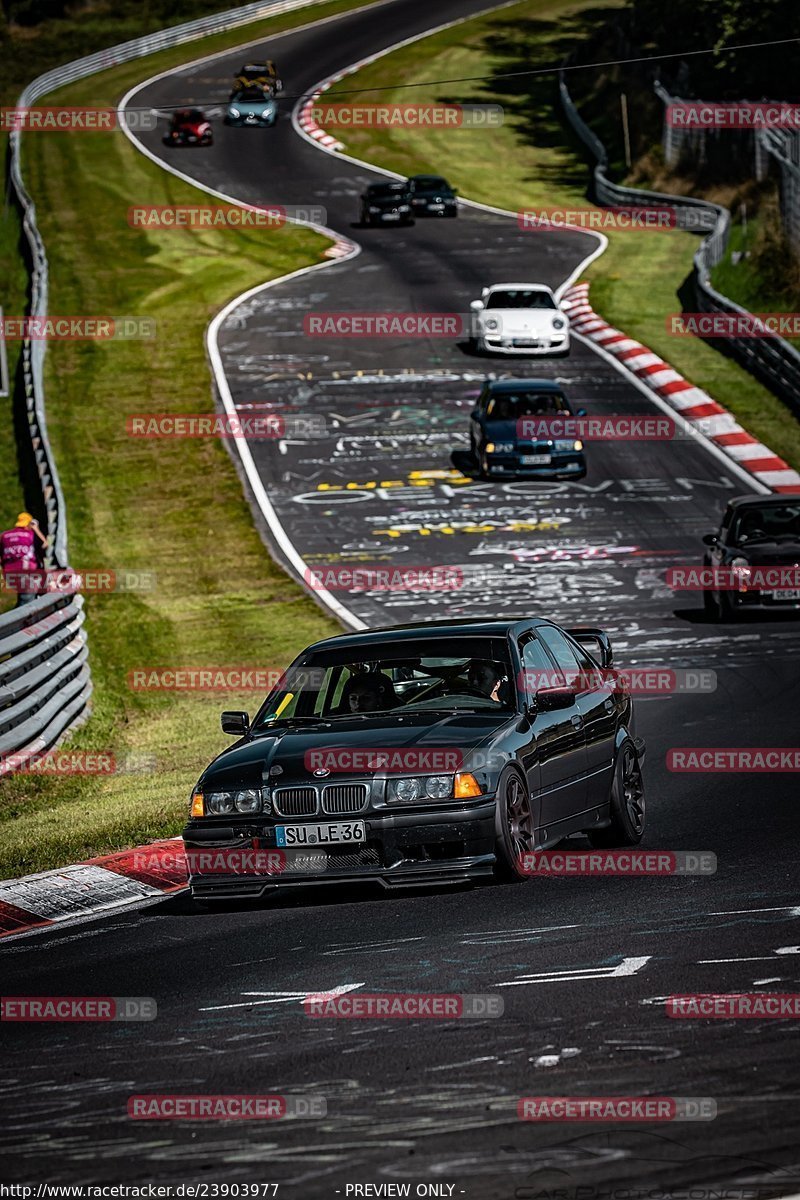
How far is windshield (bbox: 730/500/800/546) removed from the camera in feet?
74.6

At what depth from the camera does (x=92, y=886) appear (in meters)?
10.6

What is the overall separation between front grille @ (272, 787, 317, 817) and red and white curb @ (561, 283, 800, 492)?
2250cm

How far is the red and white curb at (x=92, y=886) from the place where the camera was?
10000 mm

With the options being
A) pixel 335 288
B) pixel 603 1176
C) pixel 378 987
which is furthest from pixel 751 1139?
pixel 335 288

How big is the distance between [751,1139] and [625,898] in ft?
12.9
